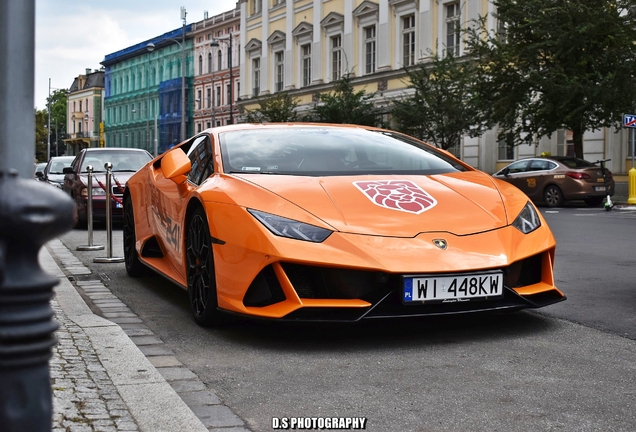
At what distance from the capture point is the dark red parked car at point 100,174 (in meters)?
16.0

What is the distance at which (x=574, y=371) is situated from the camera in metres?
4.19

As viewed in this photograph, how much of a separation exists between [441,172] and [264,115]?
4213cm

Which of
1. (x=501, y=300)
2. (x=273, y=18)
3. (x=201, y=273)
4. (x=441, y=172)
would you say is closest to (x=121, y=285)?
(x=201, y=273)

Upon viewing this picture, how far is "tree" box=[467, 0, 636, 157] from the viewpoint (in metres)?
26.2

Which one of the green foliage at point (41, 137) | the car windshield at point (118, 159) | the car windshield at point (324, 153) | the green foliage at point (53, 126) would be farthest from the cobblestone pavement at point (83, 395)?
the green foliage at point (41, 137)

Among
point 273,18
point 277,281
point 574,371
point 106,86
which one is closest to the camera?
point 574,371

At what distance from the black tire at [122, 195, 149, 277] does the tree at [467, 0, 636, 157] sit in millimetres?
20073

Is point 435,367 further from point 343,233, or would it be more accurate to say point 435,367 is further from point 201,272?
point 201,272

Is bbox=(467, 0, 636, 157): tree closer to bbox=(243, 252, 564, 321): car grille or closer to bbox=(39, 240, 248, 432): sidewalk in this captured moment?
bbox=(243, 252, 564, 321): car grille

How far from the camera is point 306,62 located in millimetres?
52250

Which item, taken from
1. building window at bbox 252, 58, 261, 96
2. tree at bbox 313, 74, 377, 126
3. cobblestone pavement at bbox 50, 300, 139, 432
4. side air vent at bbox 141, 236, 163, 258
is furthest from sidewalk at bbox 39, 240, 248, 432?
building window at bbox 252, 58, 261, 96

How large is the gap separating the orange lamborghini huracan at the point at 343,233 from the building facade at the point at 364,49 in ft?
87.5

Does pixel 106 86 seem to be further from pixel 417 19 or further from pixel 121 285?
pixel 121 285

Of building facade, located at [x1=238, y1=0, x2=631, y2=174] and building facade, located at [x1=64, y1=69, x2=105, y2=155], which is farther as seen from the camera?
building facade, located at [x1=64, y1=69, x2=105, y2=155]
